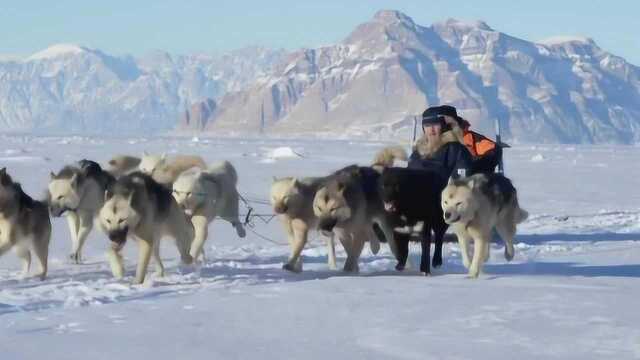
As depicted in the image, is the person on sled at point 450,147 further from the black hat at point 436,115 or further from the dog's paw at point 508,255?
the dog's paw at point 508,255

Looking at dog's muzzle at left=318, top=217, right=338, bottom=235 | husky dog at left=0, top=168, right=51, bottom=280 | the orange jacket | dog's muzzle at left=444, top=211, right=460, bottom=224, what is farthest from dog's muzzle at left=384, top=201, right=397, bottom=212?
husky dog at left=0, top=168, right=51, bottom=280

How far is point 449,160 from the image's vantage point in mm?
8352

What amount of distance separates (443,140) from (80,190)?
2.98 meters

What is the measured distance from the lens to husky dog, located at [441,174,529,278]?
7.29 m

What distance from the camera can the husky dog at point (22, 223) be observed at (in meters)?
7.42

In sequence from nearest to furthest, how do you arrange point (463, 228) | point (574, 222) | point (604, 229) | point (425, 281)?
point (425, 281) < point (463, 228) < point (604, 229) < point (574, 222)

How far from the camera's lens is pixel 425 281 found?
6926 mm

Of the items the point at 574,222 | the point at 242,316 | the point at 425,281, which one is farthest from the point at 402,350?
the point at 574,222

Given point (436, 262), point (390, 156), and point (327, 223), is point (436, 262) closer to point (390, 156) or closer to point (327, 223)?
point (327, 223)

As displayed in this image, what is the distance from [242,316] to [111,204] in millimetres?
2079

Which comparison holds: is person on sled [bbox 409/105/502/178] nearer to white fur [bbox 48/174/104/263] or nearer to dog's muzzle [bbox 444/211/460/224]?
dog's muzzle [bbox 444/211/460/224]

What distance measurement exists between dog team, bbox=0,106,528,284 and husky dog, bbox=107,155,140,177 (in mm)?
1253

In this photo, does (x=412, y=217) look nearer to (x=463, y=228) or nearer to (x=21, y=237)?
(x=463, y=228)

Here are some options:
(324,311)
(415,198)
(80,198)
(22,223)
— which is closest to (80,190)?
(80,198)
